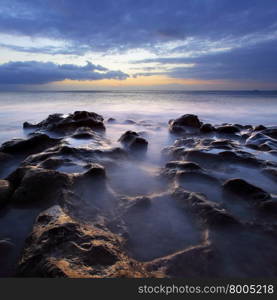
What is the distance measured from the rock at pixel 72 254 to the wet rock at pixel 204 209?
94 centimetres

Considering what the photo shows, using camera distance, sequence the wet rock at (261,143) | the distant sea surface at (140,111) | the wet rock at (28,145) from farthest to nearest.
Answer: the distant sea surface at (140,111)
the wet rock at (261,143)
the wet rock at (28,145)

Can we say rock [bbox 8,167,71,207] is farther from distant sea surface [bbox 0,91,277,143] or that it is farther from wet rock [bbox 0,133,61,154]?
distant sea surface [bbox 0,91,277,143]

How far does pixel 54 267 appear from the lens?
1.50m

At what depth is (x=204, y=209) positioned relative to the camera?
8.17 ft

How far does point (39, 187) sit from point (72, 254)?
1.33 meters

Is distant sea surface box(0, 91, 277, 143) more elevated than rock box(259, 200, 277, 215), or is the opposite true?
rock box(259, 200, 277, 215)

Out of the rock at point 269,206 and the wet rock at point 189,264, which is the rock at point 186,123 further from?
the wet rock at point 189,264

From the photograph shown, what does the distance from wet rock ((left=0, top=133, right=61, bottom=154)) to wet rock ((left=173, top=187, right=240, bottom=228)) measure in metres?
3.22

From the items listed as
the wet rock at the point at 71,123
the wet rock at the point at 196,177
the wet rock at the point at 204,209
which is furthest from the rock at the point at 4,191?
the wet rock at the point at 71,123

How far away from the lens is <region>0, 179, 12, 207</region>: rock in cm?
263

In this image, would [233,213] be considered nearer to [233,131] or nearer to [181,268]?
[181,268]

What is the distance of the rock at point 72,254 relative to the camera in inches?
60.7

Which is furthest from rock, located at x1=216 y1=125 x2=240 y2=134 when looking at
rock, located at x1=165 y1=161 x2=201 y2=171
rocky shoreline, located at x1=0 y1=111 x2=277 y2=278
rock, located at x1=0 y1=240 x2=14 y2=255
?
rock, located at x1=0 y1=240 x2=14 y2=255

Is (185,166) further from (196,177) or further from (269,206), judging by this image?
(269,206)
